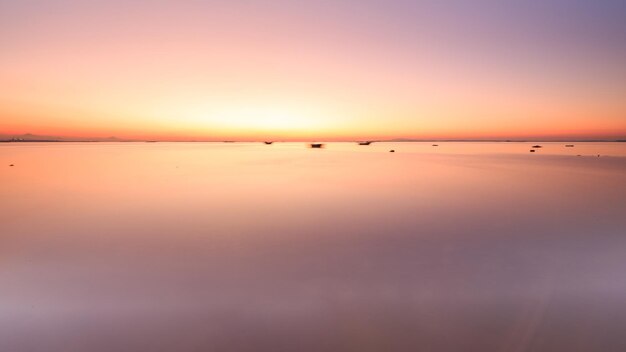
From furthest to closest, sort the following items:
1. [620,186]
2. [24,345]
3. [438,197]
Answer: [620,186] → [438,197] → [24,345]

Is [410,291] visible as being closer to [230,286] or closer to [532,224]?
[230,286]

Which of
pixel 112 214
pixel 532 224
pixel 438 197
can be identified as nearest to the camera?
pixel 532 224

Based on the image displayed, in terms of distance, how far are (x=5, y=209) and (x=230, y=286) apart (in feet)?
41.5

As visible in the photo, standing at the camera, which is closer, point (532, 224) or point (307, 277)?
point (307, 277)

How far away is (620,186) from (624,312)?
20188mm

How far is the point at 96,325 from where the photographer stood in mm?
4742

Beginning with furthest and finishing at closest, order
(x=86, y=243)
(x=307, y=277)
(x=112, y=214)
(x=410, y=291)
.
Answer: (x=112, y=214), (x=86, y=243), (x=307, y=277), (x=410, y=291)

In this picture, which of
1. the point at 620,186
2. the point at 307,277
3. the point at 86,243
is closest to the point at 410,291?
the point at 307,277

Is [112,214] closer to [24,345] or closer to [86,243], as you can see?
[86,243]

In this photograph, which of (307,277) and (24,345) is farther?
(307,277)

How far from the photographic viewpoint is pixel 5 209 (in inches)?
525

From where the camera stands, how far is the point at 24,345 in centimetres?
431

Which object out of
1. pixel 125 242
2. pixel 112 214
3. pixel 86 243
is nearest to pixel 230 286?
pixel 125 242

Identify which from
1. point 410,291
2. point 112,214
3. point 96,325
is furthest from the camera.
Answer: point 112,214
